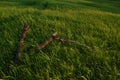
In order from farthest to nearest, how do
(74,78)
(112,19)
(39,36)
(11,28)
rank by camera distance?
(112,19), (11,28), (39,36), (74,78)

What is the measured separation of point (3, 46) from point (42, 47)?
1.05 metres

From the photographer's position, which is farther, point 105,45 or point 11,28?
point 11,28

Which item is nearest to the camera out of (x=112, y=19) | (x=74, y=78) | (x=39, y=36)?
(x=74, y=78)

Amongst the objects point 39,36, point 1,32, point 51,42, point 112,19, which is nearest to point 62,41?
point 51,42

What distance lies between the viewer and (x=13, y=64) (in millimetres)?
4668

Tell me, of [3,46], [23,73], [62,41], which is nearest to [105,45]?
[62,41]

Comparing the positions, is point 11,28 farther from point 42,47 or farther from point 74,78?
point 74,78

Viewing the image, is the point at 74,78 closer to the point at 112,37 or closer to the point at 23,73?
the point at 23,73

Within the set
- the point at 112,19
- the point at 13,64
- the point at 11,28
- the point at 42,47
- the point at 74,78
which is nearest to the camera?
the point at 74,78

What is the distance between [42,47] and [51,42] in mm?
345

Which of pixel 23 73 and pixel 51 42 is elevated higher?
pixel 51 42

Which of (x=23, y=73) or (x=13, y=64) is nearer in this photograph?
(x=23, y=73)

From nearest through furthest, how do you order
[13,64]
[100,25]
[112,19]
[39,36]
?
[13,64], [39,36], [100,25], [112,19]

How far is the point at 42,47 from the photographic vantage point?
517cm
